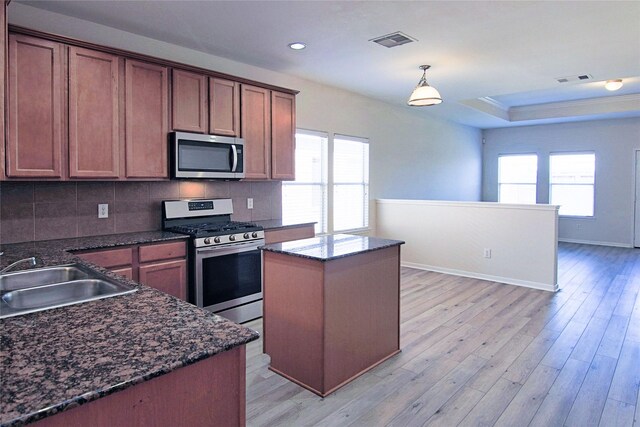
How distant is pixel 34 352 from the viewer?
107cm

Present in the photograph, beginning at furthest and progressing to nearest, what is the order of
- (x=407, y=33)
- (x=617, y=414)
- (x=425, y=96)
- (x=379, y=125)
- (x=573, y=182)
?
(x=573, y=182) → (x=379, y=125) → (x=425, y=96) → (x=407, y=33) → (x=617, y=414)

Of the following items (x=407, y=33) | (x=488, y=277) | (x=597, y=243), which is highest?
(x=407, y=33)

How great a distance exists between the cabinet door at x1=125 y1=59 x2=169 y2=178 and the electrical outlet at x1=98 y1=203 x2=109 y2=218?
39 centimetres

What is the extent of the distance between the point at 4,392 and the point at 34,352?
23 centimetres

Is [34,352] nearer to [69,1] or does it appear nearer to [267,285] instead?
[267,285]

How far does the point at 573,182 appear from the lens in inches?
347

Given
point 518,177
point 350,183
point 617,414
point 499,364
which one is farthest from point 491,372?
point 518,177

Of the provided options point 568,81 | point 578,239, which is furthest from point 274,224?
point 578,239

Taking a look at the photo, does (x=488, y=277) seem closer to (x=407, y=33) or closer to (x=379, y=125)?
(x=379, y=125)

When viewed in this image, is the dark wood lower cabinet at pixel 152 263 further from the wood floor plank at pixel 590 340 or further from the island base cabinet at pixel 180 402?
the wood floor plank at pixel 590 340

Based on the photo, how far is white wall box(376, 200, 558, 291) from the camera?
4984 mm

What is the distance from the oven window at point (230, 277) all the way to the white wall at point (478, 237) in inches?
121

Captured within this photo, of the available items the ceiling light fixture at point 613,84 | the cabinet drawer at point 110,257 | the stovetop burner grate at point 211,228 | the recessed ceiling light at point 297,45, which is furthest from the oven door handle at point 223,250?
the ceiling light fixture at point 613,84

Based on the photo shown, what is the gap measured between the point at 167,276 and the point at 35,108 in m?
1.55
